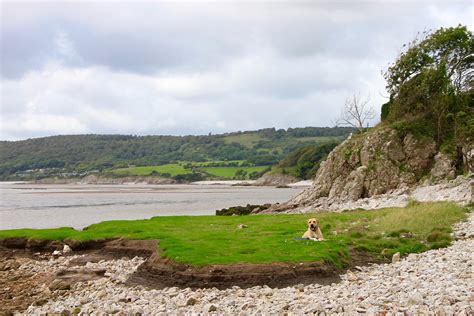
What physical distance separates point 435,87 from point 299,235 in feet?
130

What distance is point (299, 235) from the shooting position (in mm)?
27828

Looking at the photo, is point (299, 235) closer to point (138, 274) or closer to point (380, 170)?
point (138, 274)

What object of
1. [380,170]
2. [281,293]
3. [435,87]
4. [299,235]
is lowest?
[281,293]

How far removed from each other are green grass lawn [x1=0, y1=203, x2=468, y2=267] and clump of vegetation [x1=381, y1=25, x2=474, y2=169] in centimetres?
2513

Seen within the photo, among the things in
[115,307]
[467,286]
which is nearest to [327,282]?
[467,286]

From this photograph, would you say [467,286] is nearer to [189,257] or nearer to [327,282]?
[327,282]

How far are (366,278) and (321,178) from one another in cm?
4490

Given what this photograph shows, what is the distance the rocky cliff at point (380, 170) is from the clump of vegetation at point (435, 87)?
1.84m

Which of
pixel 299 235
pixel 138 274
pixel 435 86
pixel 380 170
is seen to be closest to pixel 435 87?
pixel 435 86

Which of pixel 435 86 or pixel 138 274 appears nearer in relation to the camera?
pixel 138 274

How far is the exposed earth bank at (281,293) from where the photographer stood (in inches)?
532

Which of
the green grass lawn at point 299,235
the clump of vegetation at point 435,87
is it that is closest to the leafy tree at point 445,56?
the clump of vegetation at point 435,87

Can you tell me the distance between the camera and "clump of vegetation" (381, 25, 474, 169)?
57322 mm

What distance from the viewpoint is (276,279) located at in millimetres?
18734
